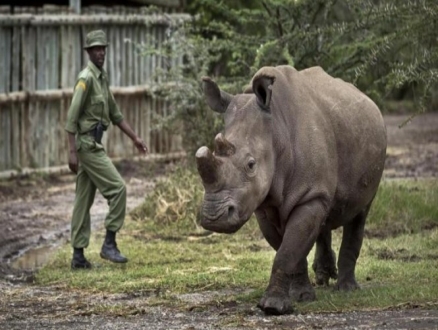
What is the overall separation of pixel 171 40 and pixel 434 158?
536 cm

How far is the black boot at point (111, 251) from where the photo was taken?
12.5 meters

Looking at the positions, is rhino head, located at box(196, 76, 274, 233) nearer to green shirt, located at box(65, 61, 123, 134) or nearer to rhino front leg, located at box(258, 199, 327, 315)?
rhino front leg, located at box(258, 199, 327, 315)

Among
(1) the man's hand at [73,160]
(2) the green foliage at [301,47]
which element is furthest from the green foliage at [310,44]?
(1) the man's hand at [73,160]

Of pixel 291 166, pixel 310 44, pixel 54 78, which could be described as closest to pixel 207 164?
pixel 291 166

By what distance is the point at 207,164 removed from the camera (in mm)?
9039

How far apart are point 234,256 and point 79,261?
149 cm

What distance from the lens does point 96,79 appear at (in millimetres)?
12617

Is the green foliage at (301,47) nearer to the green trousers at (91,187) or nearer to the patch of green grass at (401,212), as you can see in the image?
the patch of green grass at (401,212)

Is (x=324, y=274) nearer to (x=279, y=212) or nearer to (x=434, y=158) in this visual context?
(x=279, y=212)

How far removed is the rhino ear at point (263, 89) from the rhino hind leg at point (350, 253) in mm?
1505

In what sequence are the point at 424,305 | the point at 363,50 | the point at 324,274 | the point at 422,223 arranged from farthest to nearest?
the point at 363,50 → the point at 422,223 → the point at 324,274 → the point at 424,305

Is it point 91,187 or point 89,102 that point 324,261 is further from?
point 89,102

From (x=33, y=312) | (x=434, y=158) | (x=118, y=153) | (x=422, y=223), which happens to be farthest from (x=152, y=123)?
(x=33, y=312)

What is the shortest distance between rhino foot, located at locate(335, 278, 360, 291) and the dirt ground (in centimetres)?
93
